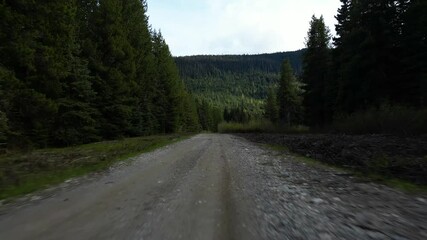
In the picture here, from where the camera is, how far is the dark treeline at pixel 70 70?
20.1m

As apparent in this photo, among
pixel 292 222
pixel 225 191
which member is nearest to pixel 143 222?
pixel 292 222

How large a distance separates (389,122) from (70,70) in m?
21.5

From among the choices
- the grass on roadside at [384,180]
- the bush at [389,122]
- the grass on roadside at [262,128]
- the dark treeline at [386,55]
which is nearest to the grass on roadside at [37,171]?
the grass on roadside at [384,180]

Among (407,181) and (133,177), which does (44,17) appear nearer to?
(133,177)

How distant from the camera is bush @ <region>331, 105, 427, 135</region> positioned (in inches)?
790

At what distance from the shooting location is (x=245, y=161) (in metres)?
14.4

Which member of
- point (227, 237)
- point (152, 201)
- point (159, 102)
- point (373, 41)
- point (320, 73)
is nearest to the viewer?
point (227, 237)

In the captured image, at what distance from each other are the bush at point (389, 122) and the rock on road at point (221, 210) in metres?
12.0

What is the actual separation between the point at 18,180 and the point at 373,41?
2990cm

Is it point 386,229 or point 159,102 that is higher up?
point 159,102

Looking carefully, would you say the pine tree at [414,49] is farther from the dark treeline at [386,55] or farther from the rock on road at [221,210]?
the rock on road at [221,210]

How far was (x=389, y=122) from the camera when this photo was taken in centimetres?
2294

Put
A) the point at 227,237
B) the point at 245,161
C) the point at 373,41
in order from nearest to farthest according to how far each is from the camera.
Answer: the point at 227,237 → the point at 245,161 → the point at 373,41

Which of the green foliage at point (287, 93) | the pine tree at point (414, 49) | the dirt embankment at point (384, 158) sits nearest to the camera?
the dirt embankment at point (384, 158)
